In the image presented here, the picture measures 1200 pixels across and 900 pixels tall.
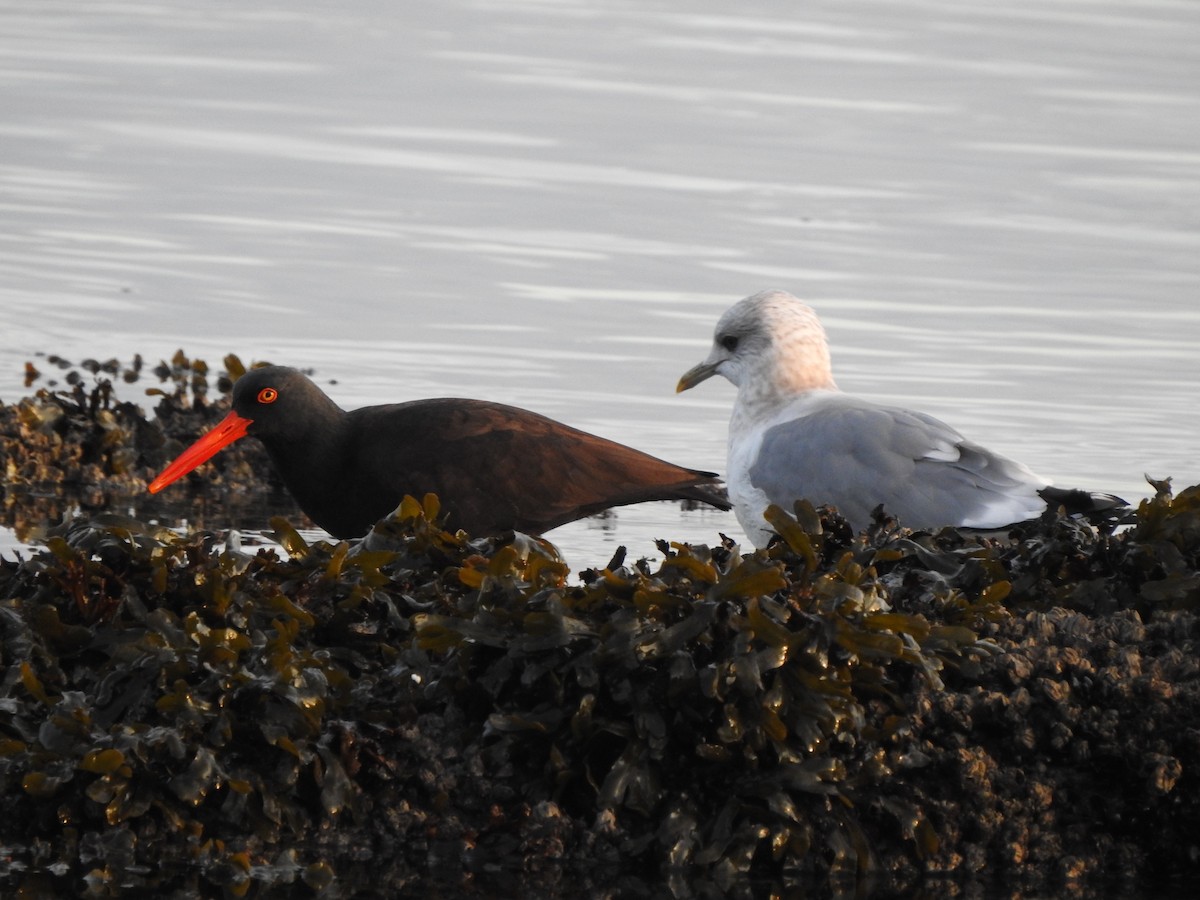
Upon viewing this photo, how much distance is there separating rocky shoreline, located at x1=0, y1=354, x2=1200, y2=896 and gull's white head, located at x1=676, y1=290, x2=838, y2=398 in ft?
9.85

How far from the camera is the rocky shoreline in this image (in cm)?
449

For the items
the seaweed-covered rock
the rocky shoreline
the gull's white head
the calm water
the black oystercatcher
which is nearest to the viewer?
the rocky shoreline

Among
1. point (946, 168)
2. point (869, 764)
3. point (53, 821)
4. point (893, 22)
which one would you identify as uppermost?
point (893, 22)

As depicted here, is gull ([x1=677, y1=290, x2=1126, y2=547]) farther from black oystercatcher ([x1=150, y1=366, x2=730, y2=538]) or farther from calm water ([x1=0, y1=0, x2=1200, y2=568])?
calm water ([x1=0, y1=0, x2=1200, y2=568])

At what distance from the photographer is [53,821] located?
453 centimetres

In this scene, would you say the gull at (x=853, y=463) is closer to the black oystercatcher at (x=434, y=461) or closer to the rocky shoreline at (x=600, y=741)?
the black oystercatcher at (x=434, y=461)

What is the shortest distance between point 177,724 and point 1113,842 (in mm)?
2114

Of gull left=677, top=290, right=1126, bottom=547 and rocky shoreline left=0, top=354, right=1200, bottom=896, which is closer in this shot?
rocky shoreline left=0, top=354, right=1200, bottom=896

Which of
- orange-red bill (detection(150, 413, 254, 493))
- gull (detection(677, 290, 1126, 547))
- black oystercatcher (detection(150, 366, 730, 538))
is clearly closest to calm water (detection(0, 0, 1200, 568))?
black oystercatcher (detection(150, 366, 730, 538))

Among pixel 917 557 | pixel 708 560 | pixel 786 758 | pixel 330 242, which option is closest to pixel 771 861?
pixel 786 758

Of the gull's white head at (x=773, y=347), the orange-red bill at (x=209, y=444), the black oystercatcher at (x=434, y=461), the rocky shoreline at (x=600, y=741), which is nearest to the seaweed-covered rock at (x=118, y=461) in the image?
the orange-red bill at (x=209, y=444)

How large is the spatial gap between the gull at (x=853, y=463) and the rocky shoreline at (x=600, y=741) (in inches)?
67.0

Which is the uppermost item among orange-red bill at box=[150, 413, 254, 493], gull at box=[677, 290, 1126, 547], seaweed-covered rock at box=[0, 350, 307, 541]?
gull at box=[677, 290, 1126, 547]

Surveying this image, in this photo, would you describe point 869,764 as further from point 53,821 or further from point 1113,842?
point 53,821
